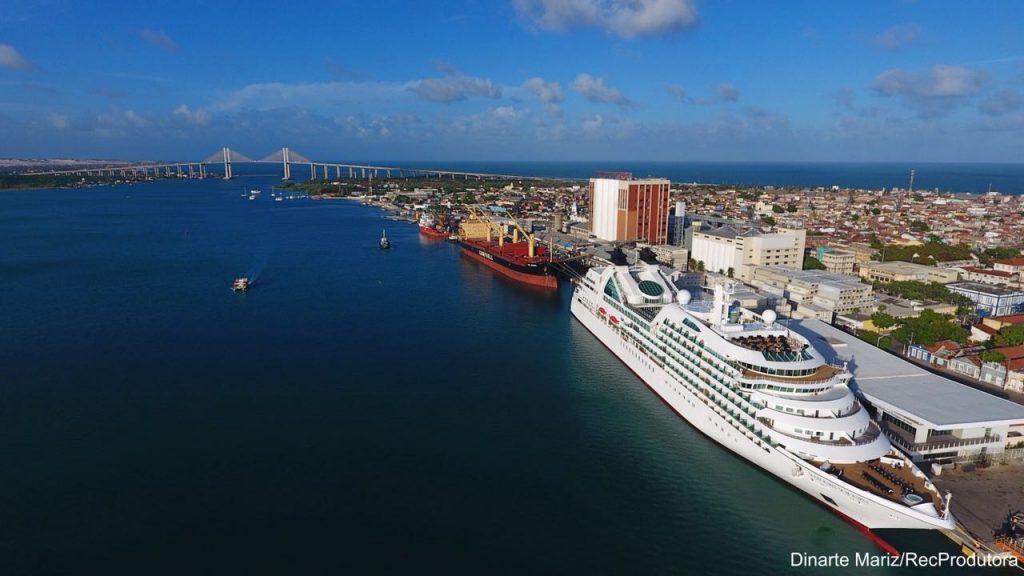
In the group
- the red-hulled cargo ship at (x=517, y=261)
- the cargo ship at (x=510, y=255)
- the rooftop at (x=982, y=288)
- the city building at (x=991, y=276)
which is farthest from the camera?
the cargo ship at (x=510, y=255)

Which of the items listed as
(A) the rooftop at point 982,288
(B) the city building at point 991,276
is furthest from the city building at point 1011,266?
(A) the rooftop at point 982,288

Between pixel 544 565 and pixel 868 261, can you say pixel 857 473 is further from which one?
pixel 868 261

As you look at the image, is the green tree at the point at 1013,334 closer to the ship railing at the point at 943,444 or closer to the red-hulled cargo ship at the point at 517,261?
the ship railing at the point at 943,444

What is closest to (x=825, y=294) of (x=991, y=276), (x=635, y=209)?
(x=991, y=276)

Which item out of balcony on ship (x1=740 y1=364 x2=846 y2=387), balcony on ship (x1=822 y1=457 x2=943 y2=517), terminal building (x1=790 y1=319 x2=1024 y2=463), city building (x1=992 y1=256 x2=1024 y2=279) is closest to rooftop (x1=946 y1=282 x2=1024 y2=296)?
city building (x1=992 y1=256 x2=1024 y2=279)

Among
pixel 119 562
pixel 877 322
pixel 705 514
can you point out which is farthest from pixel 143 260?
pixel 877 322

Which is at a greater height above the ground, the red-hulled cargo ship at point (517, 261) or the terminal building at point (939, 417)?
the red-hulled cargo ship at point (517, 261)
